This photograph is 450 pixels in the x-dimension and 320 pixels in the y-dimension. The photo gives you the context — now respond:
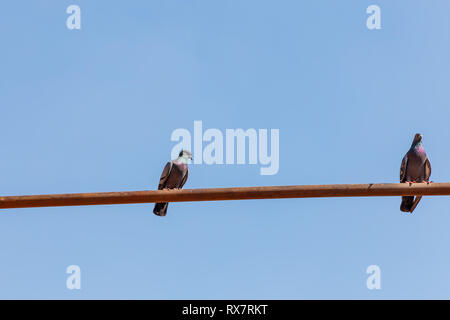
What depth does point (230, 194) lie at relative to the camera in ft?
22.2

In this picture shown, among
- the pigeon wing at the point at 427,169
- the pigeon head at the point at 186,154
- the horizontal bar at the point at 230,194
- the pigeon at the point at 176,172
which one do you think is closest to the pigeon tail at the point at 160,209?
the pigeon at the point at 176,172

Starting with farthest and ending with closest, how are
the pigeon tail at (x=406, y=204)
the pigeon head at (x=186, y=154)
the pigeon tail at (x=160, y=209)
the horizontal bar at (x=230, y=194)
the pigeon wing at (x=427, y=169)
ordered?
the pigeon head at (x=186, y=154) → the pigeon tail at (x=160, y=209) → the pigeon wing at (x=427, y=169) → the pigeon tail at (x=406, y=204) → the horizontal bar at (x=230, y=194)

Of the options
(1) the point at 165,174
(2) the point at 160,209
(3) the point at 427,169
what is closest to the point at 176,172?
(1) the point at 165,174

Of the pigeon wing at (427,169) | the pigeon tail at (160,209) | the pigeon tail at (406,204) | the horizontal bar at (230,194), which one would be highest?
the pigeon wing at (427,169)

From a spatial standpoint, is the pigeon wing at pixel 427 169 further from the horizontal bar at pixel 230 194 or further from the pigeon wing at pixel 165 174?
the horizontal bar at pixel 230 194

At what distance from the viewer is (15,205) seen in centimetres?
694

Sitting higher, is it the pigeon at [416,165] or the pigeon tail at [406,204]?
the pigeon at [416,165]

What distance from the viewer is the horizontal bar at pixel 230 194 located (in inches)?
266

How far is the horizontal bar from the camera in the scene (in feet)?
22.1

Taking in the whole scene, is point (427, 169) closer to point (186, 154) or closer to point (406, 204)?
point (406, 204)
